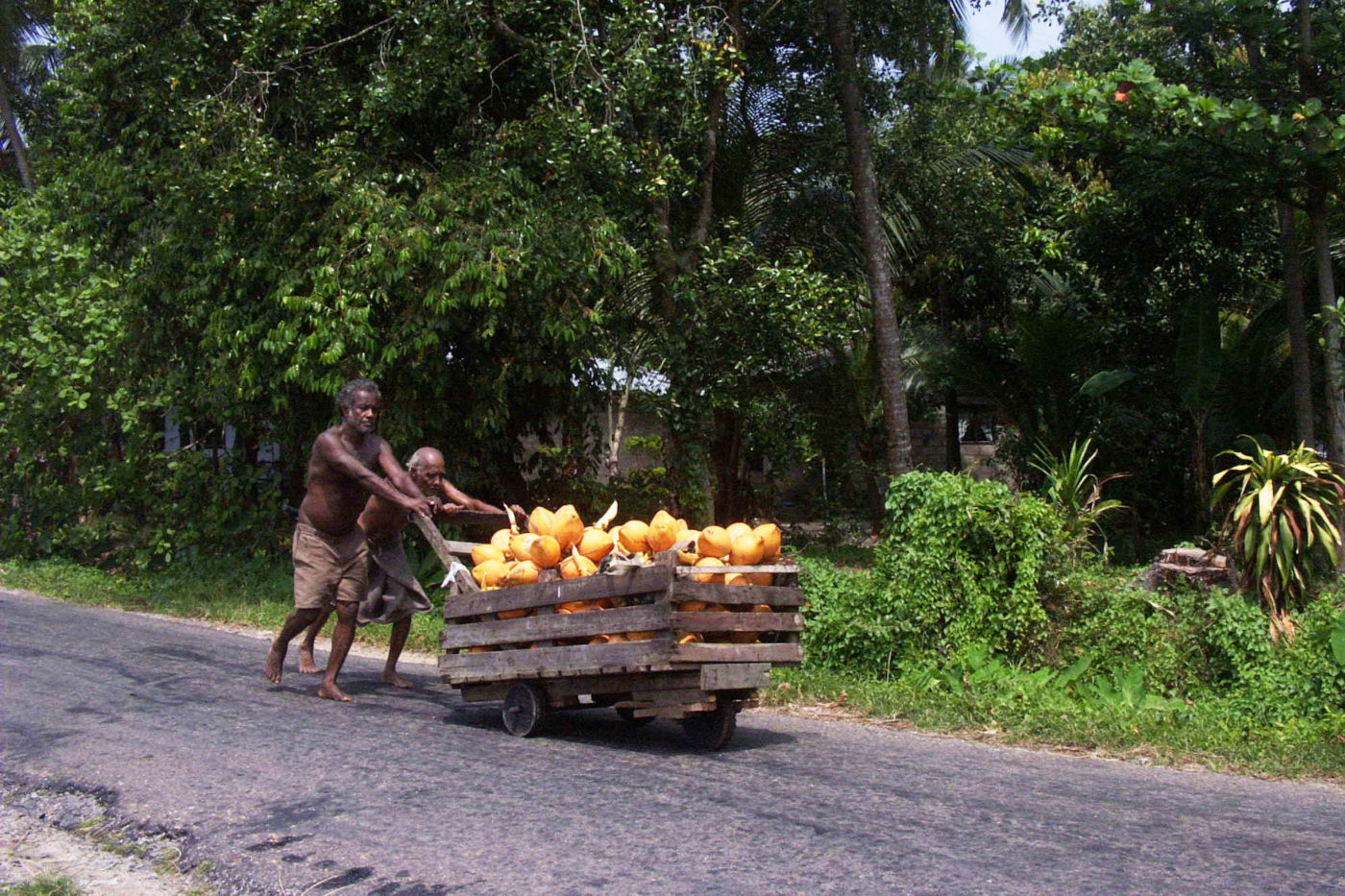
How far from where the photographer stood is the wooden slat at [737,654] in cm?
630

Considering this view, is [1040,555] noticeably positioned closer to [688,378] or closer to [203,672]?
[688,378]

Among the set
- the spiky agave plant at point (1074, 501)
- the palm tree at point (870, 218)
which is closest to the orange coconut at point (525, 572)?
the spiky agave plant at point (1074, 501)

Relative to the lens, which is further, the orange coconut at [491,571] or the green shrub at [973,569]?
the green shrub at [973,569]

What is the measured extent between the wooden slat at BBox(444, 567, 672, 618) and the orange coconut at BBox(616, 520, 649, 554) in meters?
0.47

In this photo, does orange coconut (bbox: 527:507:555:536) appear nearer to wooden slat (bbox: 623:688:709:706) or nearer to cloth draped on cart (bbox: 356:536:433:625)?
wooden slat (bbox: 623:688:709:706)

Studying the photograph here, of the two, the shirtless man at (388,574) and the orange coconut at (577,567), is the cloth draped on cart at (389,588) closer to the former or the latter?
the shirtless man at (388,574)

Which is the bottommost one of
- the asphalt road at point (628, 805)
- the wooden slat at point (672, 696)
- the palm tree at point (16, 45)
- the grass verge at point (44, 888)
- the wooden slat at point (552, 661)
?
the grass verge at point (44, 888)

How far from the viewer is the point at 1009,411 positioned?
1836cm

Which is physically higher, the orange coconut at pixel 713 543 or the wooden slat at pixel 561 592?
the orange coconut at pixel 713 543

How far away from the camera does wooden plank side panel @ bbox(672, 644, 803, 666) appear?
6.30 m

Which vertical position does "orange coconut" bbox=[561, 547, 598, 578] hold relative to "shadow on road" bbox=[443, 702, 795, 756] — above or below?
above

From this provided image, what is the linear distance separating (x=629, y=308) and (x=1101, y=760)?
894cm

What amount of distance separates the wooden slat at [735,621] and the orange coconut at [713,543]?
0.39 m

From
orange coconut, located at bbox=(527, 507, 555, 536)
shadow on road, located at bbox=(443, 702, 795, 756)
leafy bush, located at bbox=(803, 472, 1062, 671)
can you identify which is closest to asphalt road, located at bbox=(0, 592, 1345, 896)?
shadow on road, located at bbox=(443, 702, 795, 756)
